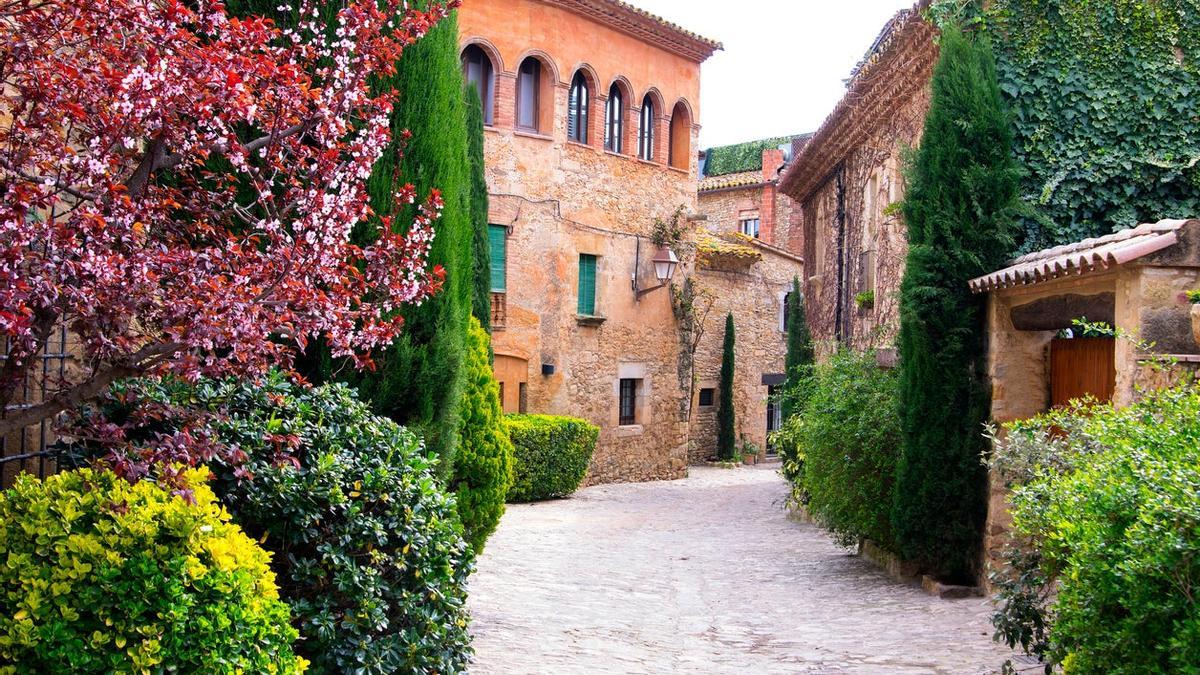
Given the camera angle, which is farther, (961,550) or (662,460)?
(662,460)

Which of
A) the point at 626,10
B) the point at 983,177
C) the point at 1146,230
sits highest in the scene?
the point at 626,10

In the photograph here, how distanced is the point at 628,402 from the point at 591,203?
14.3 feet

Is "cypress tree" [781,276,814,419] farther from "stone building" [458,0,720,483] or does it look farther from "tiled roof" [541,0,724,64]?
"tiled roof" [541,0,724,64]

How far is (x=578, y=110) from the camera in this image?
20641mm

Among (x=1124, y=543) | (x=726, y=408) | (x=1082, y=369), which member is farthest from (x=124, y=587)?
(x=726, y=408)

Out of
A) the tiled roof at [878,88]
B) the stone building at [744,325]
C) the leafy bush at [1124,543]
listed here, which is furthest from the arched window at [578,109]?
the leafy bush at [1124,543]

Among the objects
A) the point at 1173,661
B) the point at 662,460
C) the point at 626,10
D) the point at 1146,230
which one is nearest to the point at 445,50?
the point at 1146,230

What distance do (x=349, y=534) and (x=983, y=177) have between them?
660 cm

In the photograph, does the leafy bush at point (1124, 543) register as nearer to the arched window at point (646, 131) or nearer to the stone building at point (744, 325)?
the arched window at point (646, 131)

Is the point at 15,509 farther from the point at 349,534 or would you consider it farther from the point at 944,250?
the point at 944,250

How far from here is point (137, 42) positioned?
3.81 meters

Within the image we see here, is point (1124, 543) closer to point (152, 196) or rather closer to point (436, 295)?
point (152, 196)

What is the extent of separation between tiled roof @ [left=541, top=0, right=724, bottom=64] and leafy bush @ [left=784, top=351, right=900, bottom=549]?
37.7 feet

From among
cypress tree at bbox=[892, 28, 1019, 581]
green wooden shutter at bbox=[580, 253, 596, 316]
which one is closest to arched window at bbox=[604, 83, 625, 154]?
green wooden shutter at bbox=[580, 253, 596, 316]
